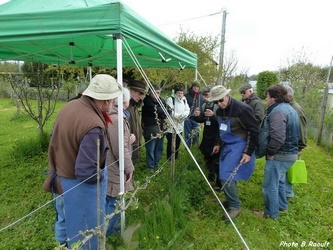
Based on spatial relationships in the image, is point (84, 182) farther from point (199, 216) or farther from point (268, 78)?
point (268, 78)

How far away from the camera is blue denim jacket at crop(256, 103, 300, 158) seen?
2.80m

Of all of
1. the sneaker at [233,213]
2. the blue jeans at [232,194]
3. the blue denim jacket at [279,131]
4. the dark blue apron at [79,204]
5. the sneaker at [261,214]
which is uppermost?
the blue denim jacket at [279,131]

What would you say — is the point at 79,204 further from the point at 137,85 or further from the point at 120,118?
the point at 137,85

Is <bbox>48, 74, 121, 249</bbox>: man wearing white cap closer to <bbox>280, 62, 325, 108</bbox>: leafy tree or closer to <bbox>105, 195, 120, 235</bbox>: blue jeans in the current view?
<bbox>105, 195, 120, 235</bbox>: blue jeans

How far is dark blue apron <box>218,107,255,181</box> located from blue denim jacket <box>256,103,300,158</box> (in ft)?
0.84

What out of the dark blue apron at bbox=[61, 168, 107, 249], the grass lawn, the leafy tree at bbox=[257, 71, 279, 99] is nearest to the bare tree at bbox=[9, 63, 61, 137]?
the grass lawn

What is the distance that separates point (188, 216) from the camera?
3062 mm

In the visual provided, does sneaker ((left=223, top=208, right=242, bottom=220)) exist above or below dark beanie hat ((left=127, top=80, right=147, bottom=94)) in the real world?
below

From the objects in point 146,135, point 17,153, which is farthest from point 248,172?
point 17,153

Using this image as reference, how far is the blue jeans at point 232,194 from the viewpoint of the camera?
3093 mm

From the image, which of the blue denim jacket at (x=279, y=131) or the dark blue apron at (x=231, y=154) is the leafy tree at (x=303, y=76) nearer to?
the blue denim jacket at (x=279, y=131)

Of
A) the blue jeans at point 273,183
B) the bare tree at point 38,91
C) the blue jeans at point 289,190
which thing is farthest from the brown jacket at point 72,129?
the bare tree at point 38,91

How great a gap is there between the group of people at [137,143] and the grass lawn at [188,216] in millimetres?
245

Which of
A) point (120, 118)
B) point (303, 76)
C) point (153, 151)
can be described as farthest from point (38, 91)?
point (303, 76)
